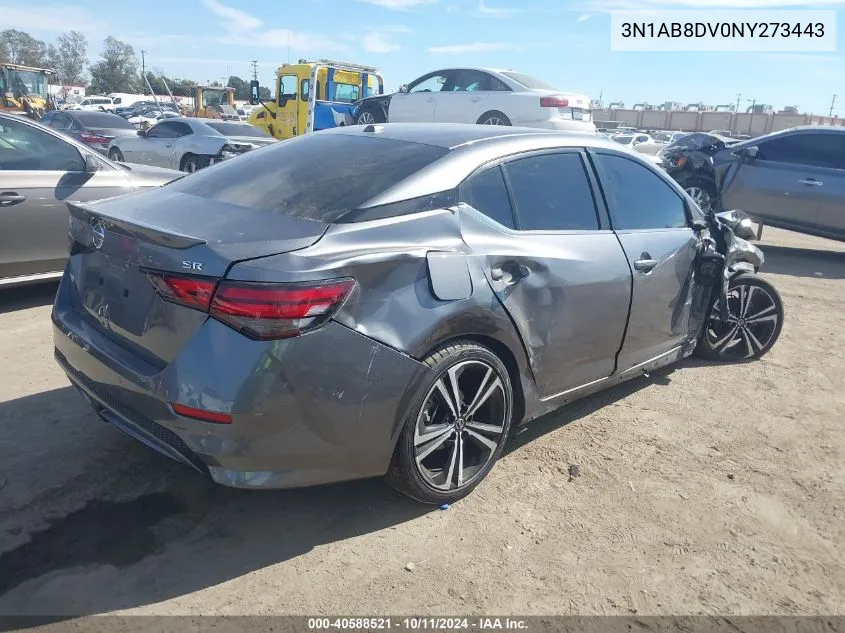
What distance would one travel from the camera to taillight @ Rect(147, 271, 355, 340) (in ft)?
7.92

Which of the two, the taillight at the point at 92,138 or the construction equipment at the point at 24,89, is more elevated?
the construction equipment at the point at 24,89

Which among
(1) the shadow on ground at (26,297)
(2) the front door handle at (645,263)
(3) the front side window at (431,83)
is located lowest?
(1) the shadow on ground at (26,297)

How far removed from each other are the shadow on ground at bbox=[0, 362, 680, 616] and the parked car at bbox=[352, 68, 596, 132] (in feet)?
30.5

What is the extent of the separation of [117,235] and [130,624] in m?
1.49

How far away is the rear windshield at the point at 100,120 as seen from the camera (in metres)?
16.6

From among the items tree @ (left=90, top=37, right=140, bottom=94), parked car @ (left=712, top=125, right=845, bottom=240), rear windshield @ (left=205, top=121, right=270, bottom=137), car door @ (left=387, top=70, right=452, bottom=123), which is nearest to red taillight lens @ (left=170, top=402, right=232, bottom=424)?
parked car @ (left=712, top=125, right=845, bottom=240)

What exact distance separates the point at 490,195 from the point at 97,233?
175 centimetres

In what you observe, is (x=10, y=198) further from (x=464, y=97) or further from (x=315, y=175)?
(x=464, y=97)

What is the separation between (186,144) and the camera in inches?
558

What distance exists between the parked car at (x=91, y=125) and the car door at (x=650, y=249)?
48.2 ft

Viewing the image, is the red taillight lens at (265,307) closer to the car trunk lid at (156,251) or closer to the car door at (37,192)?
the car trunk lid at (156,251)

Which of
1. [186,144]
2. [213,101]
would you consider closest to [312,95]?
[186,144]

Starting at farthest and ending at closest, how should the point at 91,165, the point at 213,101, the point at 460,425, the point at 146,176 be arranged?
the point at 213,101, the point at 146,176, the point at 91,165, the point at 460,425

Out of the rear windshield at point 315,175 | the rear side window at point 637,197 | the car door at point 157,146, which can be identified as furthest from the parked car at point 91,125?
the rear side window at point 637,197
